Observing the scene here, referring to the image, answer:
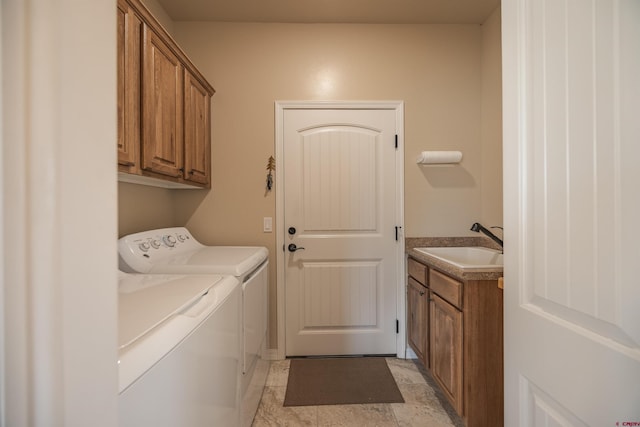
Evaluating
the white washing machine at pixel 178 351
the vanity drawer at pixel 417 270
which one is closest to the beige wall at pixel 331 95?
the vanity drawer at pixel 417 270

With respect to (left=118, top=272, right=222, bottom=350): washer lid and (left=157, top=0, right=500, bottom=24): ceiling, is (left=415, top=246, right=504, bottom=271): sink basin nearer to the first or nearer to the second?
(left=118, top=272, right=222, bottom=350): washer lid

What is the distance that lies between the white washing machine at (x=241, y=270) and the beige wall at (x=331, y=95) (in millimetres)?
497

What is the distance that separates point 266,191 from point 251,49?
117 centimetres

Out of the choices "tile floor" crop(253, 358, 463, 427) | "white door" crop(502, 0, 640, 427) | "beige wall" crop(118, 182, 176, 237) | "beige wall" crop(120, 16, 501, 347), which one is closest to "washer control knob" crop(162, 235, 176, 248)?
"beige wall" crop(118, 182, 176, 237)

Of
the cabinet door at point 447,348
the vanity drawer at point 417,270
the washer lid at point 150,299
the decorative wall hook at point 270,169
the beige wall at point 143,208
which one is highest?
the decorative wall hook at point 270,169

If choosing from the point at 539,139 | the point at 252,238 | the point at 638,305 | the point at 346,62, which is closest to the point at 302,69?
the point at 346,62

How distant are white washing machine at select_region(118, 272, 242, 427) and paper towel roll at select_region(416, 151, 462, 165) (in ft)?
5.65

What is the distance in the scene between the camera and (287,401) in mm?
1708

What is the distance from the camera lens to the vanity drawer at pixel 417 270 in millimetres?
1871

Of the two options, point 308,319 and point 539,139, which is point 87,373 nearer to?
point 539,139

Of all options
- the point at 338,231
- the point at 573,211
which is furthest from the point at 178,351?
the point at 338,231

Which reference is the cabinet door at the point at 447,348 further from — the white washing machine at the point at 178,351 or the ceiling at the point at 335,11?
the ceiling at the point at 335,11

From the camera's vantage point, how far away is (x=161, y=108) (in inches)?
56.3

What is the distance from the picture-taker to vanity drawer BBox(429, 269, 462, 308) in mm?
1427
